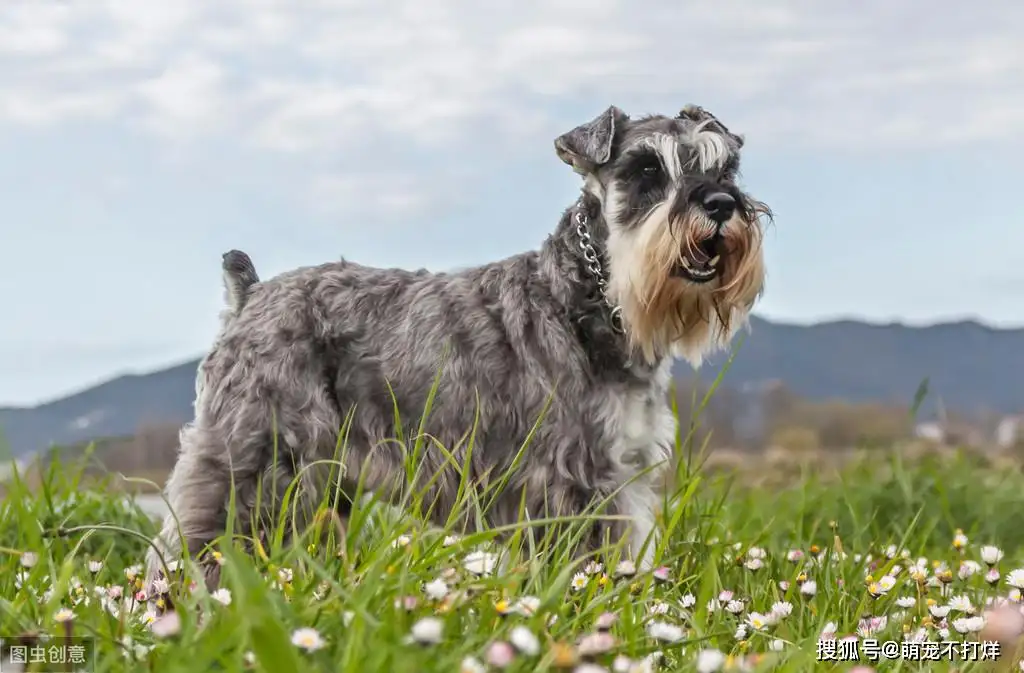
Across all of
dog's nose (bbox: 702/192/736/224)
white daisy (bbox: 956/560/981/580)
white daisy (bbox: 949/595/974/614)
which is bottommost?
white daisy (bbox: 956/560/981/580)

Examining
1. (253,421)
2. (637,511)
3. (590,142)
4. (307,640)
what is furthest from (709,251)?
(307,640)

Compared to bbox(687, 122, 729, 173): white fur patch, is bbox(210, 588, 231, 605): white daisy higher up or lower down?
lower down

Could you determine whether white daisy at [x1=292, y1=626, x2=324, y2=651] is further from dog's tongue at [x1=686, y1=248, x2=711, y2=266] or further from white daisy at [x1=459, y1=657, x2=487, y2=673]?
dog's tongue at [x1=686, y1=248, x2=711, y2=266]

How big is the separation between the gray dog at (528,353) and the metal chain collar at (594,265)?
1 cm

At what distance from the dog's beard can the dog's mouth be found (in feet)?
0.05

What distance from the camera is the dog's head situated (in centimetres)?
588

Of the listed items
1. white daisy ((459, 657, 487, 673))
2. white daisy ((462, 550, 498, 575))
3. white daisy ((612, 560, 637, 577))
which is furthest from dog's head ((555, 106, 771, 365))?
white daisy ((459, 657, 487, 673))

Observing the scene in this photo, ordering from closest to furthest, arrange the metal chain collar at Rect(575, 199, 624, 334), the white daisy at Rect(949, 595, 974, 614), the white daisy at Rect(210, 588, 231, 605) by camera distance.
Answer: the white daisy at Rect(210, 588, 231, 605) < the white daisy at Rect(949, 595, 974, 614) < the metal chain collar at Rect(575, 199, 624, 334)

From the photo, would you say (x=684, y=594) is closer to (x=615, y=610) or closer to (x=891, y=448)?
(x=615, y=610)

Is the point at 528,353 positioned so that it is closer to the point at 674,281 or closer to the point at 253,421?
the point at 674,281

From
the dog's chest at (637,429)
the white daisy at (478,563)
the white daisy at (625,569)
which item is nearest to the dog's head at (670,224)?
the dog's chest at (637,429)

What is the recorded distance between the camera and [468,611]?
3594mm

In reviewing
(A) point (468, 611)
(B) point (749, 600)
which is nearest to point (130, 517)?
(B) point (749, 600)

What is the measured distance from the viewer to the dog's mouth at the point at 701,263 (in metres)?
5.99
